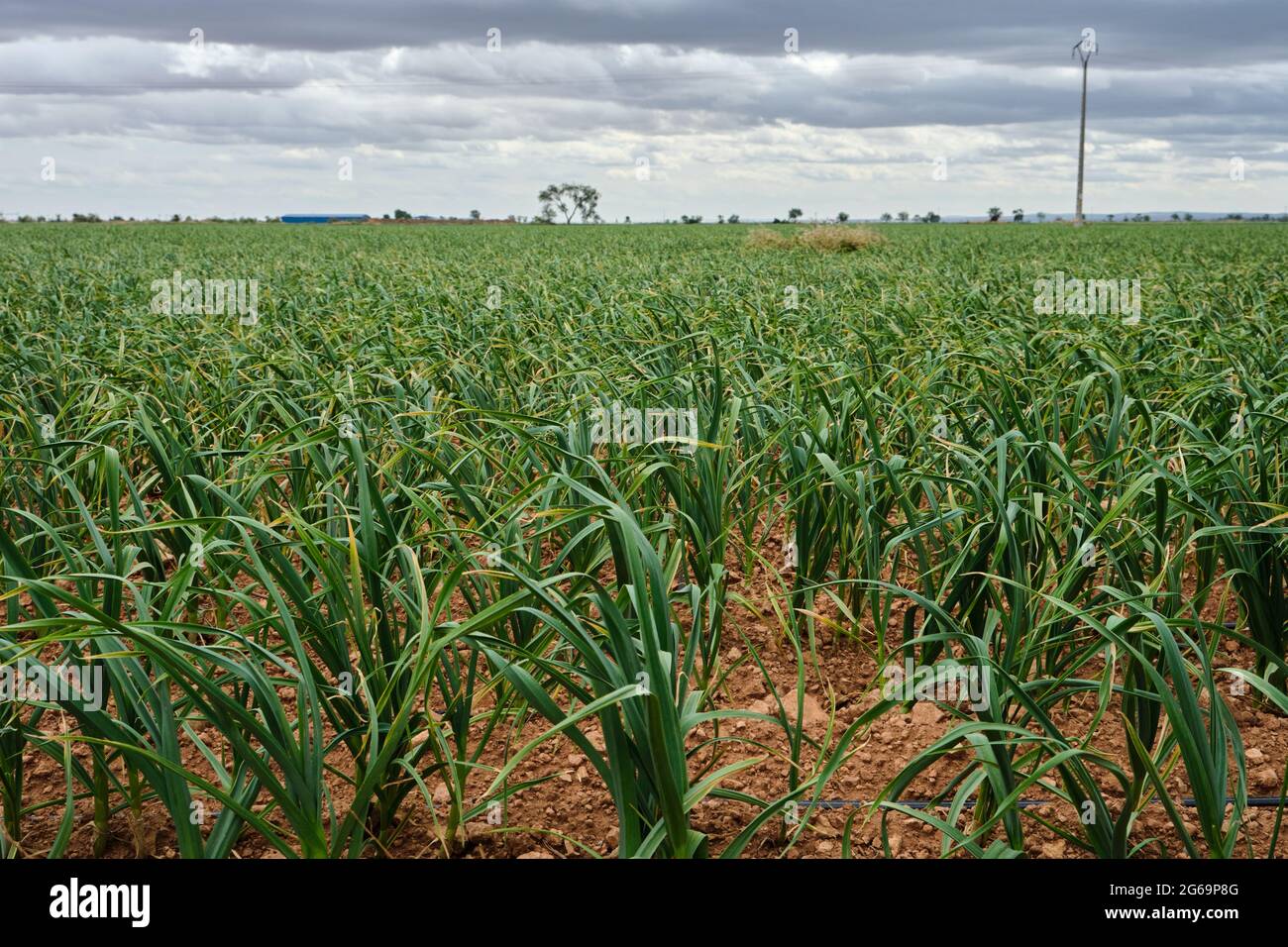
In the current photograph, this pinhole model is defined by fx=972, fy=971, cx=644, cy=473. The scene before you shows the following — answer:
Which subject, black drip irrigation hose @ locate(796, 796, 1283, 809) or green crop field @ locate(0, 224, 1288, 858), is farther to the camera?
black drip irrigation hose @ locate(796, 796, 1283, 809)

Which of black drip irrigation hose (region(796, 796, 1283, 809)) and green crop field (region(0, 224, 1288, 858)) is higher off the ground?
green crop field (region(0, 224, 1288, 858))

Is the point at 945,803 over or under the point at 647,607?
under

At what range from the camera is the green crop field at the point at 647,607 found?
66.6 inches

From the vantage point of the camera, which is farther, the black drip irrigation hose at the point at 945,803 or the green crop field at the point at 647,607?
the black drip irrigation hose at the point at 945,803

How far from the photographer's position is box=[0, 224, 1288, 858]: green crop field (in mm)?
1690

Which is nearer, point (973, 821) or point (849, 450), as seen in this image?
point (973, 821)

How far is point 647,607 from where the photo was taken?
1585 mm

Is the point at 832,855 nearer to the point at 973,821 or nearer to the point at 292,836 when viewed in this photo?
the point at 973,821

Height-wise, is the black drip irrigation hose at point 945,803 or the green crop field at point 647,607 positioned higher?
the green crop field at point 647,607

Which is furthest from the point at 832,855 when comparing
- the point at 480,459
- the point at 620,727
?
the point at 480,459

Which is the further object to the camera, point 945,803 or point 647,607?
point 945,803

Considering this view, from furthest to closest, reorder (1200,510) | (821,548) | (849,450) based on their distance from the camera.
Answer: (849,450)
(821,548)
(1200,510)

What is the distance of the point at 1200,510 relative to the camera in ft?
8.22

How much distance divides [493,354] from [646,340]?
0.94 meters
